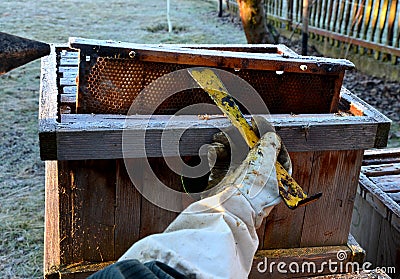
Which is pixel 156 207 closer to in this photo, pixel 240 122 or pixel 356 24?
pixel 240 122

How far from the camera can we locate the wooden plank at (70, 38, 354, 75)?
1.71 meters

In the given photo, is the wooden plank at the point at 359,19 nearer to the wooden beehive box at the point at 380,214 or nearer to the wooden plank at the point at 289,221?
the wooden beehive box at the point at 380,214

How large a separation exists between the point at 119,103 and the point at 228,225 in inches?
31.5

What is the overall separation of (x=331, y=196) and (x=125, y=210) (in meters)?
0.88

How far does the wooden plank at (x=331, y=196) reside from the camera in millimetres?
1972

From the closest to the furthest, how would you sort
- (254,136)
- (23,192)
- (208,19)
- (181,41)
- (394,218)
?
1. (254,136)
2. (394,218)
3. (23,192)
4. (181,41)
5. (208,19)

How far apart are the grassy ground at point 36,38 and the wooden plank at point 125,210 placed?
1.73m

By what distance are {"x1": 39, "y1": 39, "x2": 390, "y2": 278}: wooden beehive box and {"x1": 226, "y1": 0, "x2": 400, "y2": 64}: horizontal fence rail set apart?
5.69 m

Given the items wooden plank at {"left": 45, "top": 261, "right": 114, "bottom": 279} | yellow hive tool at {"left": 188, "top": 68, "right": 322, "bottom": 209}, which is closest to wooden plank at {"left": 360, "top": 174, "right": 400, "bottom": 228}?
yellow hive tool at {"left": 188, "top": 68, "right": 322, "bottom": 209}

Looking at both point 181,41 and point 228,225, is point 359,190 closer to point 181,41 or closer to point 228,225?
point 228,225

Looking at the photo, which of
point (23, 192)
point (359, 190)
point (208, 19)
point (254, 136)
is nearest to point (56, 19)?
point (208, 19)

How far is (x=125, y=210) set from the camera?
1842 mm

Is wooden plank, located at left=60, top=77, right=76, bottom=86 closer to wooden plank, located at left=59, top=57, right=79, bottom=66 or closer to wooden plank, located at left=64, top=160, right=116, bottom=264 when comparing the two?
wooden plank, located at left=59, top=57, right=79, bottom=66

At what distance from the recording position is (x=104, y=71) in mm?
1751
